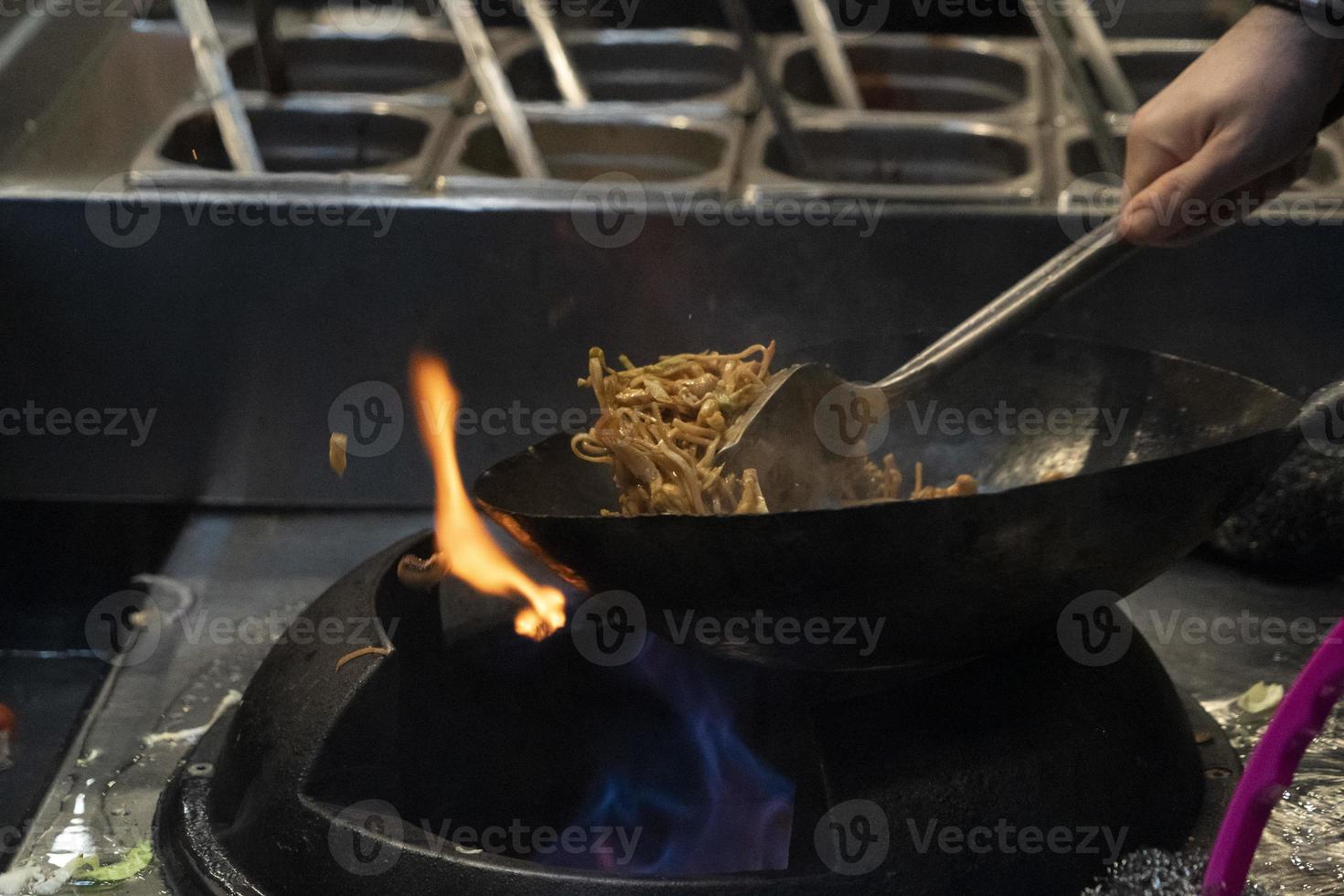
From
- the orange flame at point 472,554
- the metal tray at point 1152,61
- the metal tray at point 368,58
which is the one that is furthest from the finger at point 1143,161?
the metal tray at point 368,58

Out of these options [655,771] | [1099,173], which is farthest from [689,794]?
[1099,173]

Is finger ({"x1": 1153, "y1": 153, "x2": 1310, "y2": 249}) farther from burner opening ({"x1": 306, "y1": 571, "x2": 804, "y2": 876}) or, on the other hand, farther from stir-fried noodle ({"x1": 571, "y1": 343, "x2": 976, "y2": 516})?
burner opening ({"x1": 306, "y1": 571, "x2": 804, "y2": 876})

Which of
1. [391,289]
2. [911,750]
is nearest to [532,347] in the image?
[391,289]

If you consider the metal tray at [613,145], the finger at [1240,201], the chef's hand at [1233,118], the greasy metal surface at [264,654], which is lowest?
the greasy metal surface at [264,654]

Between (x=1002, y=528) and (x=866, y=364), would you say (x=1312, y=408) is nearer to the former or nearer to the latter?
(x=1002, y=528)

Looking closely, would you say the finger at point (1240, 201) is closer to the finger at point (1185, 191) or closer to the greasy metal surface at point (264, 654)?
the finger at point (1185, 191)
